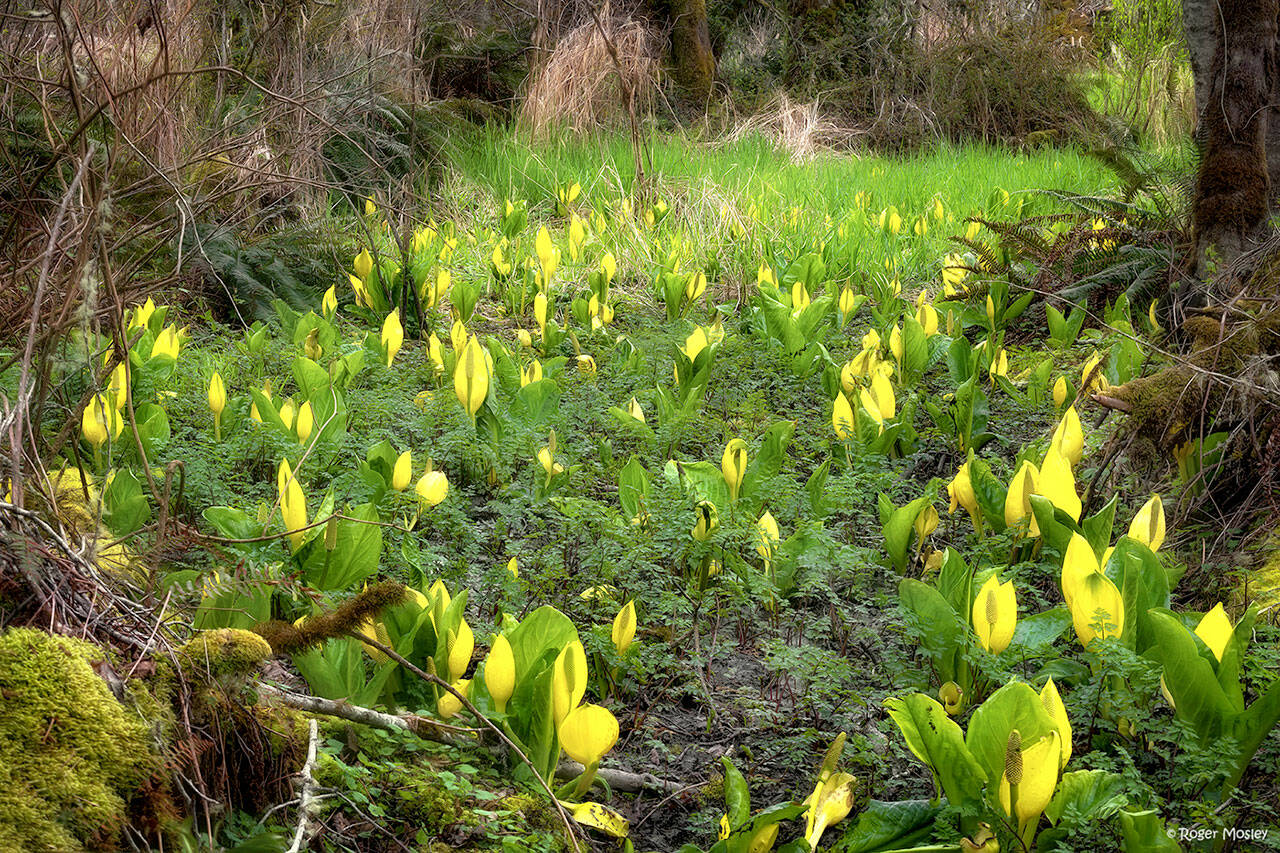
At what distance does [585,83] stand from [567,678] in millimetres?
6821

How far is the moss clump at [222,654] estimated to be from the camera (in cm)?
127

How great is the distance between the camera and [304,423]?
2768mm

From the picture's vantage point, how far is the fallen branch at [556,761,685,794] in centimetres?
166

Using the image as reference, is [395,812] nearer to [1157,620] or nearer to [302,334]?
[1157,620]

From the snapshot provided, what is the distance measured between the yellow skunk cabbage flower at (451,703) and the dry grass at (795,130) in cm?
681

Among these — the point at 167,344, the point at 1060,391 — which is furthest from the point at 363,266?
the point at 1060,391

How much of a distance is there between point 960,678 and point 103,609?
4.44ft

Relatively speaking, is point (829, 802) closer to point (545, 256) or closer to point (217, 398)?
point (217, 398)

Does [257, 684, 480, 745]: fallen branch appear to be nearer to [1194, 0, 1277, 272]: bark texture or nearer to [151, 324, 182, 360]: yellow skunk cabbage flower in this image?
[151, 324, 182, 360]: yellow skunk cabbage flower

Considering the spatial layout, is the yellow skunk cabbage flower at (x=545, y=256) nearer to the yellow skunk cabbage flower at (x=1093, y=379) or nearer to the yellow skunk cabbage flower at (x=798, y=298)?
the yellow skunk cabbage flower at (x=798, y=298)

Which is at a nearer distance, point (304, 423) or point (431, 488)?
point (431, 488)

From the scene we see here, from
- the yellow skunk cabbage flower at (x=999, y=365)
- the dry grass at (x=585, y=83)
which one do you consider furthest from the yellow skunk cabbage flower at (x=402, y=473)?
the dry grass at (x=585, y=83)

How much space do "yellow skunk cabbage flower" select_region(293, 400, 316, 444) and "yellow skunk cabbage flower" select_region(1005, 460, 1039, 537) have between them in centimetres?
174

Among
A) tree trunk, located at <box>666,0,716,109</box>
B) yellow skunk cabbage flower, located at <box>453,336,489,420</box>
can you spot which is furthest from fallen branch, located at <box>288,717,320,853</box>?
tree trunk, located at <box>666,0,716,109</box>
